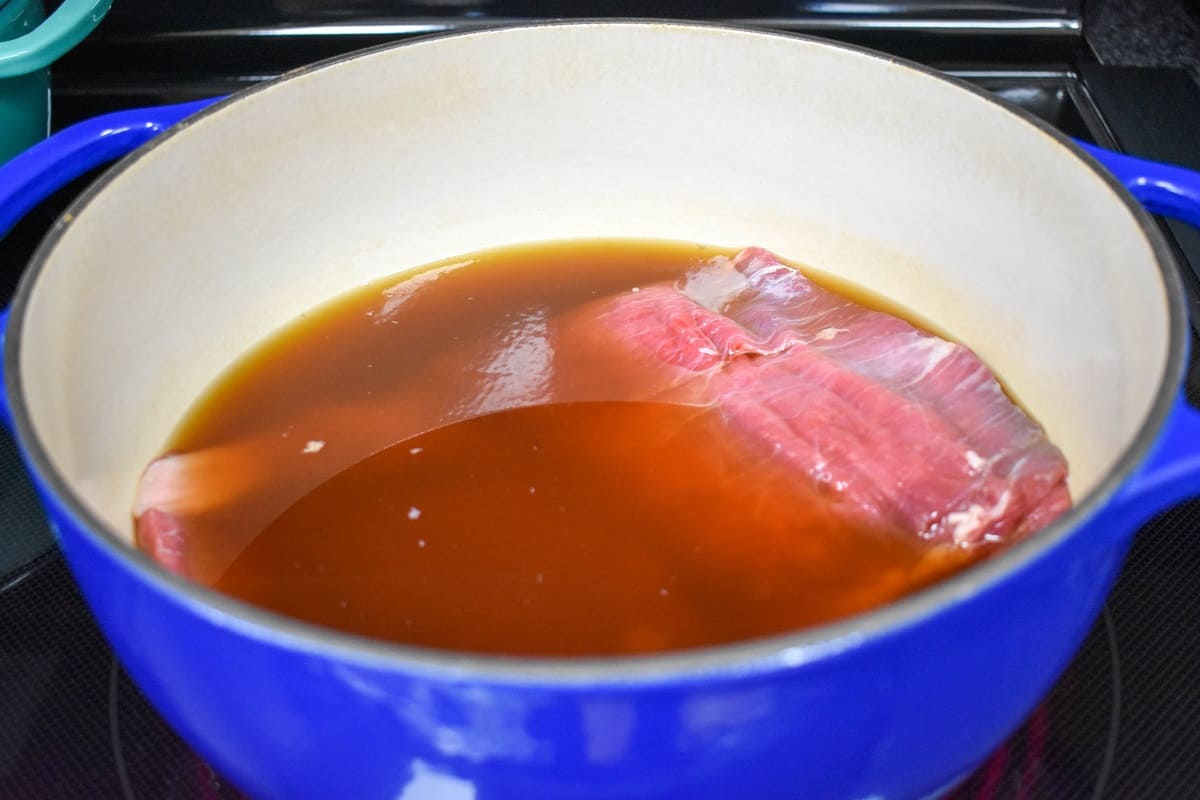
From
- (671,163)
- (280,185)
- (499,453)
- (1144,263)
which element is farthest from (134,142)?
(1144,263)

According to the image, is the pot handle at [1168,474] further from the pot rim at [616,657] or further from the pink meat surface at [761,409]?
the pink meat surface at [761,409]

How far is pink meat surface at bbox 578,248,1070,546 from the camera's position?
822 millimetres

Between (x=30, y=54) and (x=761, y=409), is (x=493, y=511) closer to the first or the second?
(x=761, y=409)

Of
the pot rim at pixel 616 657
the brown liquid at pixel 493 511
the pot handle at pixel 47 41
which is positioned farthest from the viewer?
the pot handle at pixel 47 41

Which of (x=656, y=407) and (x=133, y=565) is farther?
(x=656, y=407)

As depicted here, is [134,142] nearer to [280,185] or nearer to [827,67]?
[280,185]

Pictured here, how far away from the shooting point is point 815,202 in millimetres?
1071

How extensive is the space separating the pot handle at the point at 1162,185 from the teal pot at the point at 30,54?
32.8 inches

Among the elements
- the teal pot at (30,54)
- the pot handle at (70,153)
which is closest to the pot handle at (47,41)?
the teal pot at (30,54)

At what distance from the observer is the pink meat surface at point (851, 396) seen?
2.70ft

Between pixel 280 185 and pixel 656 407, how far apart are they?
0.37 metres

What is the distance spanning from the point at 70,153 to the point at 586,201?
0.46m

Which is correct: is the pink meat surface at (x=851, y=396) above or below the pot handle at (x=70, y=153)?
below

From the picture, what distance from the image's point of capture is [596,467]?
2.87 ft
